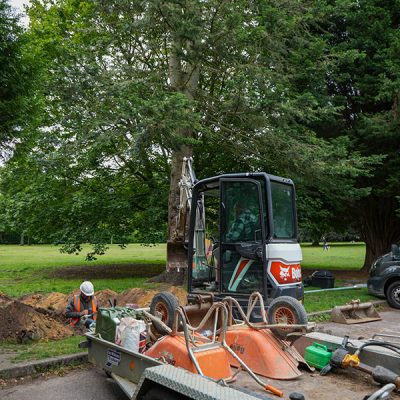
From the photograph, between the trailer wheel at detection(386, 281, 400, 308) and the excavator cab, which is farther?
the trailer wheel at detection(386, 281, 400, 308)

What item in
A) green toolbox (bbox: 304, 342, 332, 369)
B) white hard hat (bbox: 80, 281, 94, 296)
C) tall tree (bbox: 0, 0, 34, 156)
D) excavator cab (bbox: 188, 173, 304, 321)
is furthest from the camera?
white hard hat (bbox: 80, 281, 94, 296)

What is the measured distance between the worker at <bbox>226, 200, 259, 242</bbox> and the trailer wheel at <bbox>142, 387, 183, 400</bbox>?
3.59m

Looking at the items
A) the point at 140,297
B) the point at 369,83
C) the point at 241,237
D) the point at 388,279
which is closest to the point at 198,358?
the point at 241,237

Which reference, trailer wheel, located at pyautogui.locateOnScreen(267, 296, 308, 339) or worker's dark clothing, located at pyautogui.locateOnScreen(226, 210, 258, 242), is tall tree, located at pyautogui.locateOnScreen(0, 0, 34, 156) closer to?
worker's dark clothing, located at pyautogui.locateOnScreen(226, 210, 258, 242)

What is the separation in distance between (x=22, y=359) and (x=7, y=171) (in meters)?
12.1

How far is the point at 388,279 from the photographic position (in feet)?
44.0

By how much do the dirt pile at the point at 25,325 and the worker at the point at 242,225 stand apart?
3.55m

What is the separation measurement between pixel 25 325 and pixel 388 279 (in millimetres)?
9866

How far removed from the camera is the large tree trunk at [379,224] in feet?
68.3

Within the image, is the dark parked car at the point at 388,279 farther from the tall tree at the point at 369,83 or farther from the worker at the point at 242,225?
the worker at the point at 242,225

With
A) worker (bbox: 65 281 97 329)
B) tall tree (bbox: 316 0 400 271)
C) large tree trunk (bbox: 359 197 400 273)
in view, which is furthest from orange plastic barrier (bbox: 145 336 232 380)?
large tree trunk (bbox: 359 197 400 273)

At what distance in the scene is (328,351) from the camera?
559 cm

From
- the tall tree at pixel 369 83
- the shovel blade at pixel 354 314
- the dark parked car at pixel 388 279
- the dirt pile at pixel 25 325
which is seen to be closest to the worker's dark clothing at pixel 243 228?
the dirt pile at pixel 25 325

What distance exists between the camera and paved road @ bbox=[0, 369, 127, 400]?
18.4 feet
